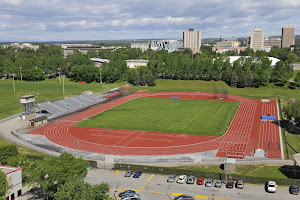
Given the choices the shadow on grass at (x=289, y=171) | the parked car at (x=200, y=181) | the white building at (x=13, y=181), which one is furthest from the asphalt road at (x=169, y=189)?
the white building at (x=13, y=181)

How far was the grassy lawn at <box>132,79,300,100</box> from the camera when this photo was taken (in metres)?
120

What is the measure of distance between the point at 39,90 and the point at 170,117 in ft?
231

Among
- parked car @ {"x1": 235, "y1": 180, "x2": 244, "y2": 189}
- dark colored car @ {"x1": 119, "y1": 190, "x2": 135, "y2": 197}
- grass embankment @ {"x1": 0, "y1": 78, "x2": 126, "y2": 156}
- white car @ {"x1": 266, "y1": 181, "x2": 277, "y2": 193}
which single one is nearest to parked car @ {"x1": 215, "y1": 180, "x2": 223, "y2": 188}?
parked car @ {"x1": 235, "y1": 180, "x2": 244, "y2": 189}

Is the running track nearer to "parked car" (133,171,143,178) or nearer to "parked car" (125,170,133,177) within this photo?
"parked car" (125,170,133,177)

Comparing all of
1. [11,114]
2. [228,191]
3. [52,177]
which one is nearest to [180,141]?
[228,191]

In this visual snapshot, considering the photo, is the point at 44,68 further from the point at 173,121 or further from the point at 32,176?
the point at 32,176

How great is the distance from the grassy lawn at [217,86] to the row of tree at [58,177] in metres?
89.0

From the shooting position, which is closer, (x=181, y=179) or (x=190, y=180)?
(x=190, y=180)

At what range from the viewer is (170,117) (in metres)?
87.1

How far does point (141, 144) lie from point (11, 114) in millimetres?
47007

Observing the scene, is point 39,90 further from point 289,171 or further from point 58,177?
point 289,171

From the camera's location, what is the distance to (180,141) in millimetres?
66188

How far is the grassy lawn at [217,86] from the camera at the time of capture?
11994cm

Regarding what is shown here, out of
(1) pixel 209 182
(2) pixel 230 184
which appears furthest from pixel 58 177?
(2) pixel 230 184
